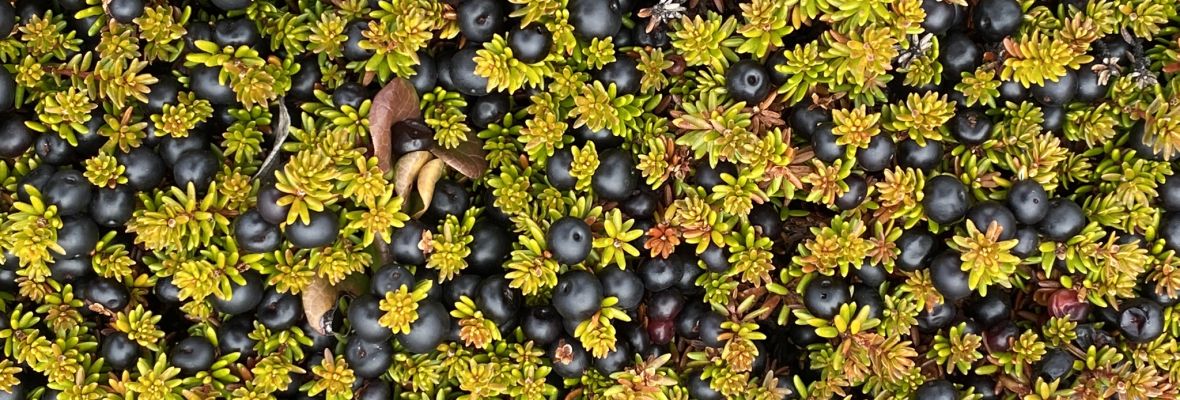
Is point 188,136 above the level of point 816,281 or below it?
above

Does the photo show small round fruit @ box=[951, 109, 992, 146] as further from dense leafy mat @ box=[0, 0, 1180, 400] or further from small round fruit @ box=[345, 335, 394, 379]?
small round fruit @ box=[345, 335, 394, 379]

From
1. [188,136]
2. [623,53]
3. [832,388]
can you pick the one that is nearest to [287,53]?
[188,136]

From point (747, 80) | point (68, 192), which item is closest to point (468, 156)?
point (747, 80)

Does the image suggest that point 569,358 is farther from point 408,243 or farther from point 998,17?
point 998,17

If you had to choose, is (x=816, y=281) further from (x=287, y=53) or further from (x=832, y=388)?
(x=287, y=53)

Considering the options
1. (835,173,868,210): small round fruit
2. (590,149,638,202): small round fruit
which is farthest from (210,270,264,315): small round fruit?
(835,173,868,210): small round fruit

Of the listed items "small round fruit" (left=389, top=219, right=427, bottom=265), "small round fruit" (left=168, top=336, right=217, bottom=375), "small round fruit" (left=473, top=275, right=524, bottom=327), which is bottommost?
"small round fruit" (left=168, top=336, right=217, bottom=375)
